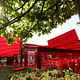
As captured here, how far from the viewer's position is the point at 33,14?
5.14 m

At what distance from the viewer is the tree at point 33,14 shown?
14.4ft

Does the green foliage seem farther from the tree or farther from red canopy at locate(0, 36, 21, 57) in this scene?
red canopy at locate(0, 36, 21, 57)

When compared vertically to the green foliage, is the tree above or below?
above

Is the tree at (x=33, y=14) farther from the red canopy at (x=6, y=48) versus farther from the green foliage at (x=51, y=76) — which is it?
the red canopy at (x=6, y=48)

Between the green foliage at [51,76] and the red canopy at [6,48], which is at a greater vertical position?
the red canopy at [6,48]

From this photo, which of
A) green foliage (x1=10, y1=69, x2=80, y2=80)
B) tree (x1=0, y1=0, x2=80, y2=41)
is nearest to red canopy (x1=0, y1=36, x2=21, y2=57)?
tree (x1=0, y1=0, x2=80, y2=41)

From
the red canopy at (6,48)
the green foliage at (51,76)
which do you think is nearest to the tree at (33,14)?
the green foliage at (51,76)

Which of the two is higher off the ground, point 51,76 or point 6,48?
point 6,48

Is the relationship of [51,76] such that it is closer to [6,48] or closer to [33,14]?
[33,14]

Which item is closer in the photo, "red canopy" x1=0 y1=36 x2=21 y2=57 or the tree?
the tree

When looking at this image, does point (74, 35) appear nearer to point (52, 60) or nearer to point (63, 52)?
point (63, 52)

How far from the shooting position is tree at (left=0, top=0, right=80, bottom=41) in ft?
14.4

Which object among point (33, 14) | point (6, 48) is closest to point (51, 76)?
point (33, 14)

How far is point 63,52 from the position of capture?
7.08 m
